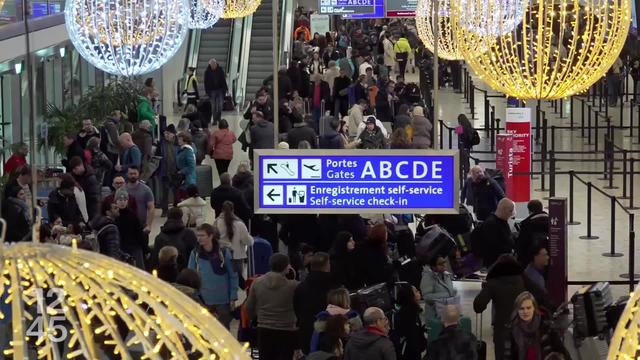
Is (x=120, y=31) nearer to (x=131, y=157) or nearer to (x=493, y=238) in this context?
(x=131, y=157)

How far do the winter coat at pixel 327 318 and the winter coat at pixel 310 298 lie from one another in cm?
49

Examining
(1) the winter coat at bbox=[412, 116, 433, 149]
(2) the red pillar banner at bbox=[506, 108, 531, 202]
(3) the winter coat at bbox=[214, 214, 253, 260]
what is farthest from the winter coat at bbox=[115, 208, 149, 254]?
(2) the red pillar banner at bbox=[506, 108, 531, 202]

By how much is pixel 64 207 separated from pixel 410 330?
4.64m

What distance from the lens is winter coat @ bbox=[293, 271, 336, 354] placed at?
10.2 meters

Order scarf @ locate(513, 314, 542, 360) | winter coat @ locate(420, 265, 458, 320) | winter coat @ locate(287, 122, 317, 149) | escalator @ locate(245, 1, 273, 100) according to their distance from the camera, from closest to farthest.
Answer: scarf @ locate(513, 314, 542, 360) < winter coat @ locate(420, 265, 458, 320) < winter coat @ locate(287, 122, 317, 149) < escalator @ locate(245, 1, 273, 100)

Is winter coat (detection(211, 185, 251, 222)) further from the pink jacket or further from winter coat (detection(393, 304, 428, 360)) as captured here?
the pink jacket

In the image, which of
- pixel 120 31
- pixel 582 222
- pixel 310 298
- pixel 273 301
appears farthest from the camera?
pixel 582 222

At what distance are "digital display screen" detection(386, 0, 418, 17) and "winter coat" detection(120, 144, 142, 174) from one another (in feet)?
51.0

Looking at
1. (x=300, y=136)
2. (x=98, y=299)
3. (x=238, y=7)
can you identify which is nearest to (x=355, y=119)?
(x=300, y=136)

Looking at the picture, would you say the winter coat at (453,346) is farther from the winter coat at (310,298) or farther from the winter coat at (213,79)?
the winter coat at (213,79)

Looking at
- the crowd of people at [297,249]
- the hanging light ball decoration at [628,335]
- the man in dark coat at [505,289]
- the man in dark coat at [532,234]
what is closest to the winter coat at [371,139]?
the crowd of people at [297,249]

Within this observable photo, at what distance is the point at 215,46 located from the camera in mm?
32031

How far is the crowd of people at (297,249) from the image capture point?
9.55 meters

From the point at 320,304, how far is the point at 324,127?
372 inches
